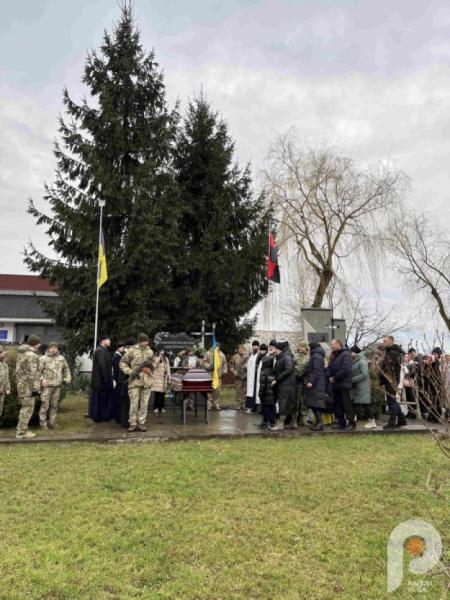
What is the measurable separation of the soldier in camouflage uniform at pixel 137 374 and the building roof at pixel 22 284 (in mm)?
26620

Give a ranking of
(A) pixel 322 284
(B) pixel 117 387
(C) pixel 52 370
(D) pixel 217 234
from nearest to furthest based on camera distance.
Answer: (C) pixel 52 370 < (B) pixel 117 387 < (D) pixel 217 234 < (A) pixel 322 284

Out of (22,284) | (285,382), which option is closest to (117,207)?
(285,382)

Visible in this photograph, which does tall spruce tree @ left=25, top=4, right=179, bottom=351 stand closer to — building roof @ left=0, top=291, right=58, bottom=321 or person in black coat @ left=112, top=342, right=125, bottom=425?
person in black coat @ left=112, top=342, right=125, bottom=425

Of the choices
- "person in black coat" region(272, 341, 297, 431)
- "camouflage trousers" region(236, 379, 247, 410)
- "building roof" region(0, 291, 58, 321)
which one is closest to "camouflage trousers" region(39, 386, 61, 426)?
"person in black coat" region(272, 341, 297, 431)

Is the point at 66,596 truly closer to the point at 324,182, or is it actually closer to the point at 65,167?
the point at 65,167

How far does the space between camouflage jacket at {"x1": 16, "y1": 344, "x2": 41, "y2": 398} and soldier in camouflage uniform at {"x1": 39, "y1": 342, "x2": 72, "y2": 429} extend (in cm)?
44

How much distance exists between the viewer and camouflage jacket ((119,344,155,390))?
968cm

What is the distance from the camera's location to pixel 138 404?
9.95 meters

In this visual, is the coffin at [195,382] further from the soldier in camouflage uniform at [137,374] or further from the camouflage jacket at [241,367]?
the camouflage jacket at [241,367]

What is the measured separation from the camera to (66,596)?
12.0ft

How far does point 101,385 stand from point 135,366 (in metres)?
1.53

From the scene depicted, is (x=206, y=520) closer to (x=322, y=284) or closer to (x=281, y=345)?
(x=281, y=345)

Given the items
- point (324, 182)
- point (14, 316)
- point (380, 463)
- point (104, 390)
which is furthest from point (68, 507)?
point (14, 316)

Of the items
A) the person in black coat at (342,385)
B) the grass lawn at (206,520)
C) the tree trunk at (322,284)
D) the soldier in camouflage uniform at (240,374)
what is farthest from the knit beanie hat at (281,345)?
the tree trunk at (322,284)
